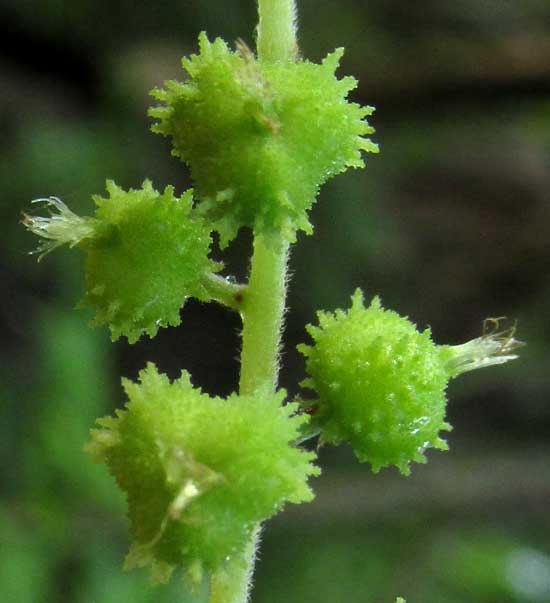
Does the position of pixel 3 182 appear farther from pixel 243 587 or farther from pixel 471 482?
pixel 243 587

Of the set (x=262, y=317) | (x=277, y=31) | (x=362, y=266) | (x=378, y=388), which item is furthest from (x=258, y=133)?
(x=362, y=266)

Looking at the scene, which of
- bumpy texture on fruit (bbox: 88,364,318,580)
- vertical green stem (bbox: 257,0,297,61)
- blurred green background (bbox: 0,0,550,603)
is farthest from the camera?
blurred green background (bbox: 0,0,550,603)

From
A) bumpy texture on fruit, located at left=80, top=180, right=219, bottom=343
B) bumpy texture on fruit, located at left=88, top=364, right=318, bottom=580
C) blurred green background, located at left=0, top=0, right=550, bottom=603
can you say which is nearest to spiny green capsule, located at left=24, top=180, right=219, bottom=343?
bumpy texture on fruit, located at left=80, top=180, right=219, bottom=343

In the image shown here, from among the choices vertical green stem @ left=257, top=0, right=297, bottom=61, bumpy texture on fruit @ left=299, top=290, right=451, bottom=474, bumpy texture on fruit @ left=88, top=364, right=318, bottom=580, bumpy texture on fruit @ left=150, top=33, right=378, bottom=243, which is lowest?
bumpy texture on fruit @ left=88, top=364, right=318, bottom=580

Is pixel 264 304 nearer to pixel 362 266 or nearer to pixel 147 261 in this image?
pixel 147 261

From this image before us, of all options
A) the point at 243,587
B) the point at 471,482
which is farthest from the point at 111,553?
the point at 471,482

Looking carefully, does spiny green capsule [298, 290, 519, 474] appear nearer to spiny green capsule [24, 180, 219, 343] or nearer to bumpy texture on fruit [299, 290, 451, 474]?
bumpy texture on fruit [299, 290, 451, 474]

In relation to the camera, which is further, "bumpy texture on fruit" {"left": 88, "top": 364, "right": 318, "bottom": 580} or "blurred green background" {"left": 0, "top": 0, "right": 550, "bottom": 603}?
"blurred green background" {"left": 0, "top": 0, "right": 550, "bottom": 603}
